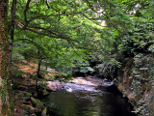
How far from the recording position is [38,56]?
5754 mm

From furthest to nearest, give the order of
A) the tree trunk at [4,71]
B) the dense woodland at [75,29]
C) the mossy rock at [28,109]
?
the mossy rock at [28,109] < the dense woodland at [75,29] < the tree trunk at [4,71]

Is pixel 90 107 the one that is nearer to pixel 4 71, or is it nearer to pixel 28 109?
pixel 28 109

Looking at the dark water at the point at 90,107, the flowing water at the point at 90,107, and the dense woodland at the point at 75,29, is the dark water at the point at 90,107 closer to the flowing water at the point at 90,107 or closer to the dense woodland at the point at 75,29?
the flowing water at the point at 90,107

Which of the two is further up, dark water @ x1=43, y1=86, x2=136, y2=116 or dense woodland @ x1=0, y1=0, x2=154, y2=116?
dense woodland @ x1=0, y1=0, x2=154, y2=116

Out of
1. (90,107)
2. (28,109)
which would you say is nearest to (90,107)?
(90,107)

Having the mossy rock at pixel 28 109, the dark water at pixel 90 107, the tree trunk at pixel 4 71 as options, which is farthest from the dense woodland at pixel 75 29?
the dark water at pixel 90 107

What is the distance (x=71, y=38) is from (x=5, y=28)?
9.68ft

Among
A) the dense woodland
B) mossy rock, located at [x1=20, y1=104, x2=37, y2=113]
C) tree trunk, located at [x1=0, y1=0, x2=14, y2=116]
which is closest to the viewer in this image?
tree trunk, located at [x1=0, y1=0, x2=14, y2=116]

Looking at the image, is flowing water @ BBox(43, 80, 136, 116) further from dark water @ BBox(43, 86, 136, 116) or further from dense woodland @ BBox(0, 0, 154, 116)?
dense woodland @ BBox(0, 0, 154, 116)

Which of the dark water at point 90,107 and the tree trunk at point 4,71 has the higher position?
the tree trunk at point 4,71

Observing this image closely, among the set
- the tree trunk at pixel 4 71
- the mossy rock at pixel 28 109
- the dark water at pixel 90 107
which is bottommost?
the dark water at pixel 90 107

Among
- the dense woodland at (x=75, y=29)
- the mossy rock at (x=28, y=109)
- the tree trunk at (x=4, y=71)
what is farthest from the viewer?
the mossy rock at (x=28, y=109)

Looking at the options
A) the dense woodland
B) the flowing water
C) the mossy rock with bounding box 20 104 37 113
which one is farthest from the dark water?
the dense woodland

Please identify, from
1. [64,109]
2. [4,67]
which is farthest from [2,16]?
[64,109]
